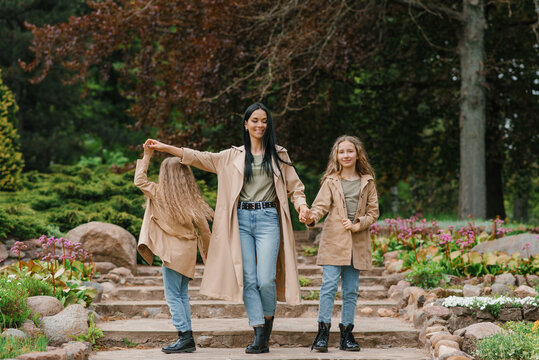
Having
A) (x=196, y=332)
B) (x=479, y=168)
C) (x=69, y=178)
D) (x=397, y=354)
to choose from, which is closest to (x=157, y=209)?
(x=196, y=332)

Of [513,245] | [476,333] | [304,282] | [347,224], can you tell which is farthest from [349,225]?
[513,245]

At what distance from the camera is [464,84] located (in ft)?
36.9

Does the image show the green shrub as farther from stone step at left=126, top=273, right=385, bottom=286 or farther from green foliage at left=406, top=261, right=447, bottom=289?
green foliage at left=406, top=261, right=447, bottom=289

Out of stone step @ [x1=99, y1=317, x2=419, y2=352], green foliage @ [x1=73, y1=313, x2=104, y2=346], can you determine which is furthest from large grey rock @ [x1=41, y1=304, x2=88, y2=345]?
stone step @ [x1=99, y1=317, x2=419, y2=352]

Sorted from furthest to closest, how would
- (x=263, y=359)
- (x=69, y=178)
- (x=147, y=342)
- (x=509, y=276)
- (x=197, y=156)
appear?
(x=69, y=178)
(x=509, y=276)
(x=147, y=342)
(x=197, y=156)
(x=263, y=359)

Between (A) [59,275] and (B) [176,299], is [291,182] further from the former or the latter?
(A) [59,275]

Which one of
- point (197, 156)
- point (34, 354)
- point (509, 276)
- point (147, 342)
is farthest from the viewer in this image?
point (509, 276)

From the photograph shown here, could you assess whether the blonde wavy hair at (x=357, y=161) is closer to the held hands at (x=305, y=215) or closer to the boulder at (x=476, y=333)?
the held hands at (x=305, y=215)

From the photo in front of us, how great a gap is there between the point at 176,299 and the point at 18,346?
1.18m

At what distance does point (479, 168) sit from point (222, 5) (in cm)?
522

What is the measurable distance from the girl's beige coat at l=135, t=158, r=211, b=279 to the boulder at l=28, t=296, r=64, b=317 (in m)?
0.94

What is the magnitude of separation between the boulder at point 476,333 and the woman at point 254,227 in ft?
4.39

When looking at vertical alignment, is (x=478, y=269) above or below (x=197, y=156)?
below

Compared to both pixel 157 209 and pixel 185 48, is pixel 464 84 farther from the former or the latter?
pixel 157 209
